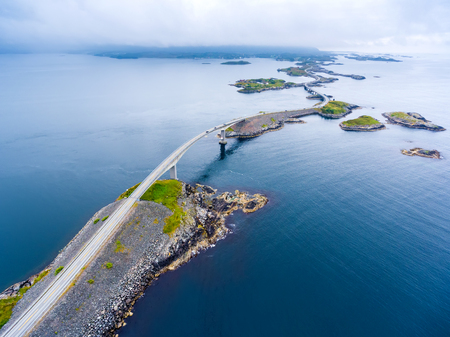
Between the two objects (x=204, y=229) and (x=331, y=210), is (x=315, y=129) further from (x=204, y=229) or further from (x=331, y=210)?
(x=204, y=229)

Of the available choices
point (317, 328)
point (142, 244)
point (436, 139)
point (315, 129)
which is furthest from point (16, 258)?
point (436, 139)

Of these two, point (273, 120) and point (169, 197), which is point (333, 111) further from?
point (169, 197)

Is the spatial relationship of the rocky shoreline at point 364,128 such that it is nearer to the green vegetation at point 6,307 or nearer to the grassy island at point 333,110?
the grassy island at point 333,110

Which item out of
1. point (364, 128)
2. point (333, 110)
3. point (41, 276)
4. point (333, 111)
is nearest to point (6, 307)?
point (41, 276)

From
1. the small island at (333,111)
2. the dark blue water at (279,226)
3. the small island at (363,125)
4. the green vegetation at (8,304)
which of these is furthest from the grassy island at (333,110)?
the green vegetation at (8,304)

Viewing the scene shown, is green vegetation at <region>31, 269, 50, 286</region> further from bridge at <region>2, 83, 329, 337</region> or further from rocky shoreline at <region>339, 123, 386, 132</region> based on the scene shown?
rocky shoreline at <region>339, 123, 386, 132</region>
